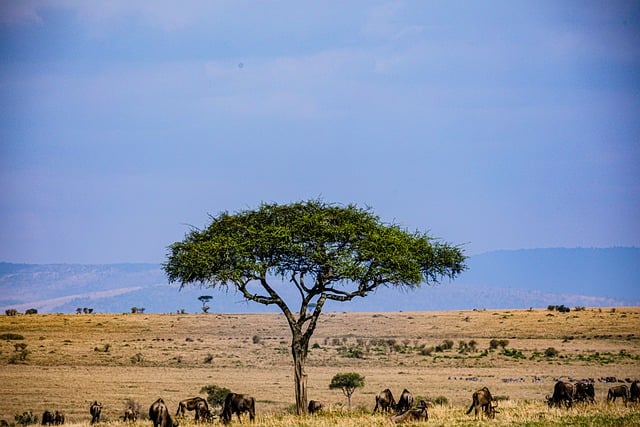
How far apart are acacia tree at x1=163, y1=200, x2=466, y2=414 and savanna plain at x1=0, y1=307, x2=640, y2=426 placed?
481cm

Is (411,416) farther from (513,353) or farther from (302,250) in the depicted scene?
(513,353)

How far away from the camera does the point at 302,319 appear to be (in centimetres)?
3612

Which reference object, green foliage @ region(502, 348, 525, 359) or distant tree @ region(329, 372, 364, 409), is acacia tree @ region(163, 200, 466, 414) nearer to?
distant tree @ region(329, 372, 364, 409)

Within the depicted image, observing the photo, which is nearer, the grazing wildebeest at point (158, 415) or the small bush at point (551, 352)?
the grazing wildebeest at point (158, 415)

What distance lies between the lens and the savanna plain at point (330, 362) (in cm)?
4147

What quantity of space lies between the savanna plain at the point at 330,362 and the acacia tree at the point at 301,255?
4.81 m

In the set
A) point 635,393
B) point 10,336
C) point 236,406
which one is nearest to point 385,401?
point 236,406

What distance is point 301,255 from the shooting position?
36.0 meters

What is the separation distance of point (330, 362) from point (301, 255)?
40559 mm

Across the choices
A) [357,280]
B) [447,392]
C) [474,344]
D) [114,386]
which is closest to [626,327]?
[474,344]

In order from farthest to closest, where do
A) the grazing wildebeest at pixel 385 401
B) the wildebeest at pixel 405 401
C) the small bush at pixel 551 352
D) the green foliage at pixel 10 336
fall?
the green foliage at pixel 10 336, the small bush at pixel 551 352, the grazing wildebeest at pixel 385 401, the wildebeest at pixel 405 401

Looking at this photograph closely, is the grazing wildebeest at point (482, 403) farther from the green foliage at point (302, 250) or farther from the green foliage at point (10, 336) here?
the green foliage at point (10, 336)

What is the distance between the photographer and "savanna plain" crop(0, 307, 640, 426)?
41.5m

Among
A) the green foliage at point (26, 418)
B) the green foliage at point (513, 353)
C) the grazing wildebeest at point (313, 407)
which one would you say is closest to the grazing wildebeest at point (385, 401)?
the grazing wildebeest at point (313, 407)
